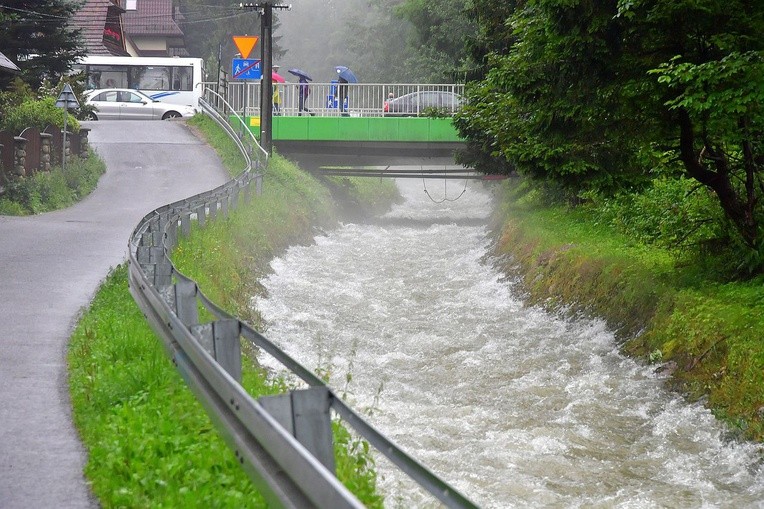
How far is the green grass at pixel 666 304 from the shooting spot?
11.5m

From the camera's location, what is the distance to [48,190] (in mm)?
27000

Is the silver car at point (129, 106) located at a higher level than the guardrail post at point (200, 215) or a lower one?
higher

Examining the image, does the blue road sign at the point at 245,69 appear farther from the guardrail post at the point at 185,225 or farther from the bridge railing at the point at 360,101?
the guardrail post at the point at 185,225

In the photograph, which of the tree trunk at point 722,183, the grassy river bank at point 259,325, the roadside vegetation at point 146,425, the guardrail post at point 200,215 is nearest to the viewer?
the roadside vegetation at point 146,425

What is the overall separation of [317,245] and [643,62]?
1623 cm

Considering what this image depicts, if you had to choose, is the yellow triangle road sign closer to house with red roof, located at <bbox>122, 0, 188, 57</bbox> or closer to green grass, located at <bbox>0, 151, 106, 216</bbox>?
green grass, located at <bbox>0, 151, 106, 216</bbox>

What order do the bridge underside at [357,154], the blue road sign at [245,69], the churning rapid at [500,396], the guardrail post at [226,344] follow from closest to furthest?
the guardrail post at [226,344]
the churning rapid at [500,396]
the blue road sign at [245,69]
the bridge underside at [357,154]

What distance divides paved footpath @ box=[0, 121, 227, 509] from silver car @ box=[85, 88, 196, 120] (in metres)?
12.8

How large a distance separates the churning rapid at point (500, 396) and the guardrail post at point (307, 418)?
3129mm

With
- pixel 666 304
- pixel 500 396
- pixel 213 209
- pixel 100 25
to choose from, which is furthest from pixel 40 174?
pixel 100 25

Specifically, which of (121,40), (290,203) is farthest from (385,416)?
(121,40)

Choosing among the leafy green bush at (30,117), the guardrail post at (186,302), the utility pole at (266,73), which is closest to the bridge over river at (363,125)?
the utility pole at (266,73)

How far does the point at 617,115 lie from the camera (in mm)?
15023

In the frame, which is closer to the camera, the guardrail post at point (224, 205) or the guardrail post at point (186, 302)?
the guardrail post at point (186, 302)
